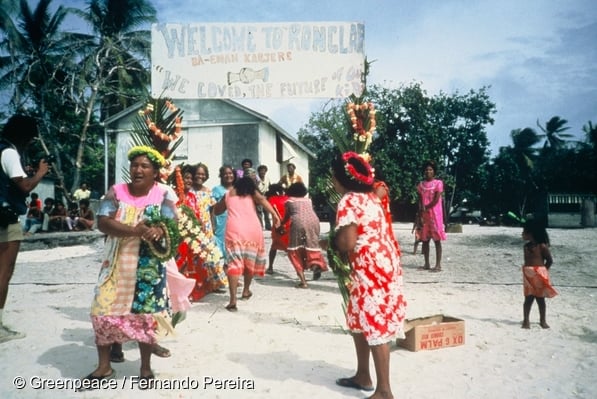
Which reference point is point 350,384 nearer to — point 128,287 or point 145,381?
point 145,381

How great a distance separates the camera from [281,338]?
504 centimetres

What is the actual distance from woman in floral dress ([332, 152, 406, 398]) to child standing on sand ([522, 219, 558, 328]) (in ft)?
9.14

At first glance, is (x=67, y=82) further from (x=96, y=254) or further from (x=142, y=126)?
(x=142, y=126)

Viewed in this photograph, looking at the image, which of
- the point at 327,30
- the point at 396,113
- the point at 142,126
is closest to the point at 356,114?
the point at 327,30

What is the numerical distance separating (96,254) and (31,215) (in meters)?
7.49

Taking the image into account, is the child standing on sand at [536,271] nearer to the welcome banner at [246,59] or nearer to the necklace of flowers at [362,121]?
the necklace of flowers at [362,121]

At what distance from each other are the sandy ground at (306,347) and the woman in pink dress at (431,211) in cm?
80

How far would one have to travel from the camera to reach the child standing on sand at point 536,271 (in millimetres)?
5438

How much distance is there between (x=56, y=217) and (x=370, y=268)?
17.9m

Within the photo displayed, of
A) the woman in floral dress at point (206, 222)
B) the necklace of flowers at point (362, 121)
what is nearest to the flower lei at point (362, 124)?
the necklace of flowers at point (362, 121)

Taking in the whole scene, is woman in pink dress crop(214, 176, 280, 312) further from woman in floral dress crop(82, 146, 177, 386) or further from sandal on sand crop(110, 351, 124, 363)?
woman in floral dress crop(82, 146, 177, 386)

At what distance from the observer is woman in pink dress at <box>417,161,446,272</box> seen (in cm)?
885

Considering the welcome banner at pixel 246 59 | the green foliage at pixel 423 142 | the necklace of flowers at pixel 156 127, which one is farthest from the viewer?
the green foliage at pixel 423 142

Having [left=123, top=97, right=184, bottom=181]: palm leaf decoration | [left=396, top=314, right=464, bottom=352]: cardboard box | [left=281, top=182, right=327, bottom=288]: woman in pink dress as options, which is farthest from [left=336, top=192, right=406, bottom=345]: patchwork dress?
[left=281, top=182, right=327, bottom=288]: woman in pink dress
